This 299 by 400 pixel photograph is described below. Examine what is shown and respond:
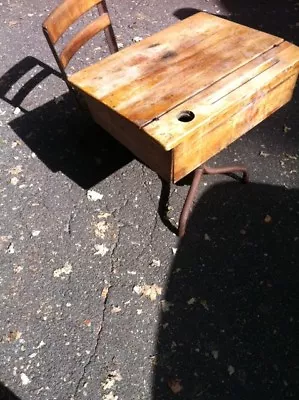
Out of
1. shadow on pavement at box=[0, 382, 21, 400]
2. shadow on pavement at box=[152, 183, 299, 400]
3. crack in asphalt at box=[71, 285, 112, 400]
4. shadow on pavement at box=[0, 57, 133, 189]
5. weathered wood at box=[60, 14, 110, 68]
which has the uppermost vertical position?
weathered wood at box=[60, 14, 110, 68]

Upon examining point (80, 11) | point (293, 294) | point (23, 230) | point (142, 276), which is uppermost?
point (80, 11)

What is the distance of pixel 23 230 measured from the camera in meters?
2.58

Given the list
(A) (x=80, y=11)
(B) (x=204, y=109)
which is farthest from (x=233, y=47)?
(A) (x=80, y=11)

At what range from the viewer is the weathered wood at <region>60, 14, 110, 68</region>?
250 cm

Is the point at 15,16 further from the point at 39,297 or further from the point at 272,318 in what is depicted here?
the point at 272,318

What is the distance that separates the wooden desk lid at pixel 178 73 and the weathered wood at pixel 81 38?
0.43 m

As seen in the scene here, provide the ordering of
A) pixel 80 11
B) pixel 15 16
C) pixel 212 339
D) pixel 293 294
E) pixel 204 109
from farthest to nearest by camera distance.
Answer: pixel 15 16 < pixel 80 11 < pixel 293 294 < pixel 212 339 < pixel 204 109

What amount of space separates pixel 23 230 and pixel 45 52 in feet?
6.84

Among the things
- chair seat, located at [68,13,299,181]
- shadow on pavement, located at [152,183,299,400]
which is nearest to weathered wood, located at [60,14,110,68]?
chair seat, located at [68,13,299,181]

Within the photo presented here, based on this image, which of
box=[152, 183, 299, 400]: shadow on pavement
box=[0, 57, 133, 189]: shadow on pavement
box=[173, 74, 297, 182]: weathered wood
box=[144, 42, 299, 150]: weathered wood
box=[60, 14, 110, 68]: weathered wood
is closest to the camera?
box=[144, 42, 299, 150]: weathered wood

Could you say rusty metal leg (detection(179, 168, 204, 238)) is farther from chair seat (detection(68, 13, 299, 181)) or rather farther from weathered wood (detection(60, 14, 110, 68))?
weathered wood (detection(60, 14, 110, 68))

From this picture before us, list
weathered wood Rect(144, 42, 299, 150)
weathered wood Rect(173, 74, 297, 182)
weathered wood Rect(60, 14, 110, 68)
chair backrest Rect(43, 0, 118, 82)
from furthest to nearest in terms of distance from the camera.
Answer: weathered wood Rect(60, 14, 110, 68) → chair backrest Rect(43, 0, 118, 82) → weathered wood Rect(173, 74, 297, 182) → weathered wood Rect(144, 42, 299, 150)

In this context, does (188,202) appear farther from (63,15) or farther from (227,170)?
(63,15)

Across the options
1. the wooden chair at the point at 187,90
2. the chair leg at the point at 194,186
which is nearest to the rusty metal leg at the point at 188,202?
the chair leg at the point at 194,186
